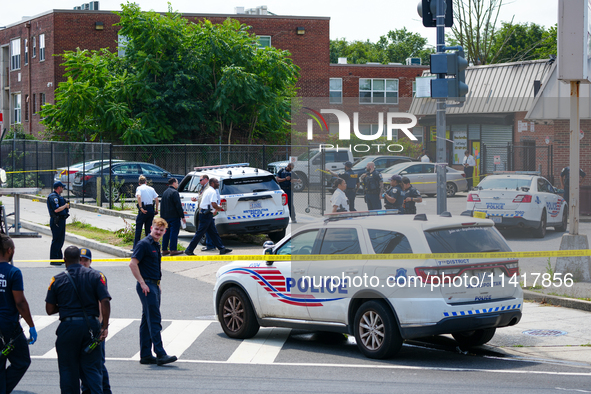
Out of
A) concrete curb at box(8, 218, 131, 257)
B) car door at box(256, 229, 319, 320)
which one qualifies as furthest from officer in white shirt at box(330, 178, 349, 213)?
concrete curb at box(8, 218, 131, 257)

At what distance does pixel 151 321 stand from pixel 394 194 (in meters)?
4.01

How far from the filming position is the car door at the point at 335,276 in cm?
809

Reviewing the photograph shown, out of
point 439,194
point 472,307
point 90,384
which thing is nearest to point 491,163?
point 439,194

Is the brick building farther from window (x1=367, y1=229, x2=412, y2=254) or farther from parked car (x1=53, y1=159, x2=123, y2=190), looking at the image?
window (x1=367, y1=229, x2=412, y2=254)

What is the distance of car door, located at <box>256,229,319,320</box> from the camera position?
8578 mm

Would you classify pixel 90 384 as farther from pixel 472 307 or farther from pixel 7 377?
pixel 472 307

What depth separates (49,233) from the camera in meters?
20.3

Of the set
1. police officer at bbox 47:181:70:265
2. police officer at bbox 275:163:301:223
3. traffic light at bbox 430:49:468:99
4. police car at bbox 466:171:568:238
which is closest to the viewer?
traffic light at bbox 430:49:468:99

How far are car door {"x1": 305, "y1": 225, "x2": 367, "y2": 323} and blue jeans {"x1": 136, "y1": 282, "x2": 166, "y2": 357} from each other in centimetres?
186

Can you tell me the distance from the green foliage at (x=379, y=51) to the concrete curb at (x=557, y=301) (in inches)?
2899

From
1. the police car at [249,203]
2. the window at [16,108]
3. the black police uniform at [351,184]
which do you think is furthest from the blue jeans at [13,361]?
the window at [16,108]

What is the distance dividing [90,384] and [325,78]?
135 ft

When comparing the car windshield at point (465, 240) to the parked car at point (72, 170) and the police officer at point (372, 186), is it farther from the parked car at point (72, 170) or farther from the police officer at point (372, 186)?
the parked car at point (72, 170)

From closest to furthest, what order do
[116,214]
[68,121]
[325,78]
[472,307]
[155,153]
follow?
[472,307]
[116,214]
[155,153]
[68,121]
[325,78]
